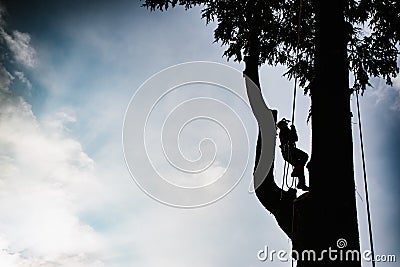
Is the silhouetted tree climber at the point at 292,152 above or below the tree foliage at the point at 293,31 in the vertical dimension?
below

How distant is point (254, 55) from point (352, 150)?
2.98m

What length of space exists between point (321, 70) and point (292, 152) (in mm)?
1626

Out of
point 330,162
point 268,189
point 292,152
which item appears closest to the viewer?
point 330,162

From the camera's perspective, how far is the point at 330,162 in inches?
169

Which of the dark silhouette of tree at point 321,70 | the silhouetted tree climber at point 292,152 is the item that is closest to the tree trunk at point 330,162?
the dark silhouette of tree at point 321,70

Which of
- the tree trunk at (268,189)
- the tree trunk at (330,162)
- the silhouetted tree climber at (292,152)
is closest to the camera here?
the tree trunk at (330,162)

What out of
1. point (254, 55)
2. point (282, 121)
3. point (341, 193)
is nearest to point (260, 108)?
point (282, 121)

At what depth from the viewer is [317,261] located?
394cm

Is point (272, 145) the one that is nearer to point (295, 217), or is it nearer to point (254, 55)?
point (295, 217)

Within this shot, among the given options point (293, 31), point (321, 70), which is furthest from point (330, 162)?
point (293, 31)

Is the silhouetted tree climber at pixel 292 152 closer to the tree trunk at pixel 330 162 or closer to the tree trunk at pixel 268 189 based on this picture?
the tree trunk at pixel 268 189

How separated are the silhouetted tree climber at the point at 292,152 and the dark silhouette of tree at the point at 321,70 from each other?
0.40 metres

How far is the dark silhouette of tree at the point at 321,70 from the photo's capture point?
13.5 ft

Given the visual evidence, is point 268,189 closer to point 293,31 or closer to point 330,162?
point 330,162
